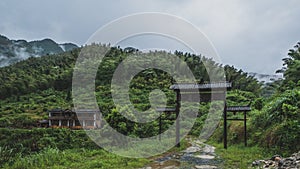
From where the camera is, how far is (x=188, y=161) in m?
6.94

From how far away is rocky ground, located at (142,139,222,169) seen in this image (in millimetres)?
6362

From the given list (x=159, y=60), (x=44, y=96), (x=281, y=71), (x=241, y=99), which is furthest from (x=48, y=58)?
(x=281, y=71)

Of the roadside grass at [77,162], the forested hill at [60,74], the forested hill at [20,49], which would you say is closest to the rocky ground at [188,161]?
the roadside grass at [77,162]

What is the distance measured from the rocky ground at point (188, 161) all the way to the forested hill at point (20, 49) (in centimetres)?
7204

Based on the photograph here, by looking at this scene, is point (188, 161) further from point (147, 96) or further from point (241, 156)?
point (147, 96)

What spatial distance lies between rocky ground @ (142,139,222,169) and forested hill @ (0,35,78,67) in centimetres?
7204

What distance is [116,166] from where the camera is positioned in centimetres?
642

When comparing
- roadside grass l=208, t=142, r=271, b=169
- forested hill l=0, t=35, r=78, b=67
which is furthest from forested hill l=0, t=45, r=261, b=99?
forested hill l=0, t=35, r=78, b=67

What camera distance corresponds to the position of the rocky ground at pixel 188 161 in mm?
6362

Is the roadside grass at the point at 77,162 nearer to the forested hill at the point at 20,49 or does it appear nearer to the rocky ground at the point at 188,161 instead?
the rocky ground at the point at 188,161

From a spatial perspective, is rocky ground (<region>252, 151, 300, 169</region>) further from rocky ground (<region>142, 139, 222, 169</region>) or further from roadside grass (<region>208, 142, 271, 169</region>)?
rocky ground (<region>142, 139, 222, 169</region>)

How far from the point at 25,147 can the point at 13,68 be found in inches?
1382

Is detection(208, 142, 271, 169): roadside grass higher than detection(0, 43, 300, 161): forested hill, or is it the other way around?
detection(0, 43, 300, 161): forested hill

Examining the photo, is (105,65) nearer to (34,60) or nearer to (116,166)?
(34,60)
